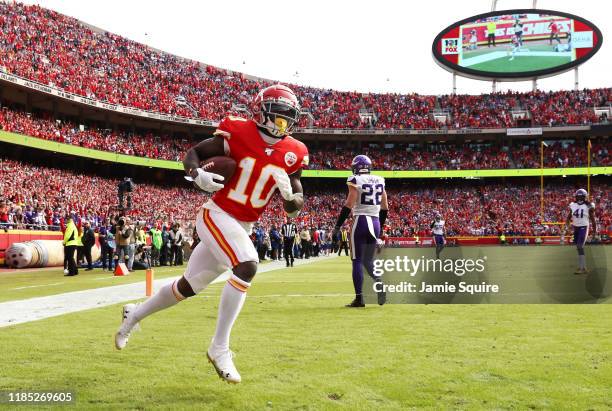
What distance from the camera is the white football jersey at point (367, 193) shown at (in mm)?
8867

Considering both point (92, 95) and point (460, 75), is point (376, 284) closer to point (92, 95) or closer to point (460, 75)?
point (92, 95)

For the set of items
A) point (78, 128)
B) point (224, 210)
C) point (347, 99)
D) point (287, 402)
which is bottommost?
point (287, 402)

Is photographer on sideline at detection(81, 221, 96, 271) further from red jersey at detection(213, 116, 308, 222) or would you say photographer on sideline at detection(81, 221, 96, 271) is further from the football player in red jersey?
red jersey at detection(213, 116, 308, 222)

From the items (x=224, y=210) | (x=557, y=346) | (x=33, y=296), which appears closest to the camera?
(x=224, y=210)

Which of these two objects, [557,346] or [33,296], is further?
[33,296]

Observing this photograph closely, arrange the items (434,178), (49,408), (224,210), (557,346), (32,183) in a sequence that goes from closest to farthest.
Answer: (49,408)
(224,210)
(557,346)
(32,183)
(434,178)

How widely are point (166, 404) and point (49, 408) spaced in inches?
26.5

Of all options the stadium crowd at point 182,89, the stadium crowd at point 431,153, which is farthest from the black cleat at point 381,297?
the stadium crowd at point 431,153

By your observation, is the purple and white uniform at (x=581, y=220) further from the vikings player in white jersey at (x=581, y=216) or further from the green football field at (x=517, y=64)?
the green football field at (x=517, y=64)

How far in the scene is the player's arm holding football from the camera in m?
4.33

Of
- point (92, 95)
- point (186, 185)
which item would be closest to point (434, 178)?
point (186, 185)

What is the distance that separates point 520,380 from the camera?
414cm

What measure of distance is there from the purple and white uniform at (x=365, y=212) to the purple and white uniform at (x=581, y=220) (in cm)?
677

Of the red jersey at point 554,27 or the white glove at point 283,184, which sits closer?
the white glove at point 283,184
